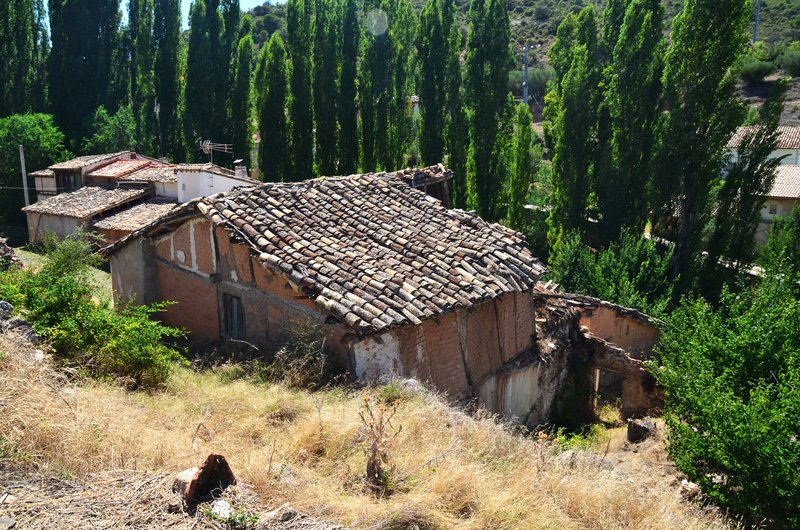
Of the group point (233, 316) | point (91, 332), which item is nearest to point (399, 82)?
point (233, 316)

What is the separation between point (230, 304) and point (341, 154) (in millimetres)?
17417

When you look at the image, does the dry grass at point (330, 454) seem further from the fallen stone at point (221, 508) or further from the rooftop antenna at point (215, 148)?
the rooftop antenna at point (215, 148)

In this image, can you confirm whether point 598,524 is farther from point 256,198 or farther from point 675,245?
point 675,245

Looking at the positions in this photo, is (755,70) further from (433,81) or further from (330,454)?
(330,454)

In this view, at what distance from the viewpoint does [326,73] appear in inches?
1039

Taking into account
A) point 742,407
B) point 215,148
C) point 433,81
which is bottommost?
point 742,407

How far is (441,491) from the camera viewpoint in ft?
17.2

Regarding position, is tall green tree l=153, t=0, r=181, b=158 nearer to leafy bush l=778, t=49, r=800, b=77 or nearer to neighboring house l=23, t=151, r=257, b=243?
neighboring house l=23, t=151, r=257, b=243

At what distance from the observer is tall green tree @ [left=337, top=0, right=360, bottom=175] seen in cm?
2639

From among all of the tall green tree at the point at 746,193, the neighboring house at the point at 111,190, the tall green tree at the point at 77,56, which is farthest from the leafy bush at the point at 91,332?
the tall green tree at the point at 77,56

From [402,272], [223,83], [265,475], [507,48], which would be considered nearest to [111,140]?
[223,83]

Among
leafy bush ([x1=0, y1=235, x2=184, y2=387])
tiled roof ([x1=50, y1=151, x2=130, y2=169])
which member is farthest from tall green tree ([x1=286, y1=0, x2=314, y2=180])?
leafy bush ([x1=0, y1=235, x2=184, y2=387])

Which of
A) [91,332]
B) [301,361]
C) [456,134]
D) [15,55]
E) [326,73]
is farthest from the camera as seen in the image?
[15,55]

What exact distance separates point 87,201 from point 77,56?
Result: 41.3ft
